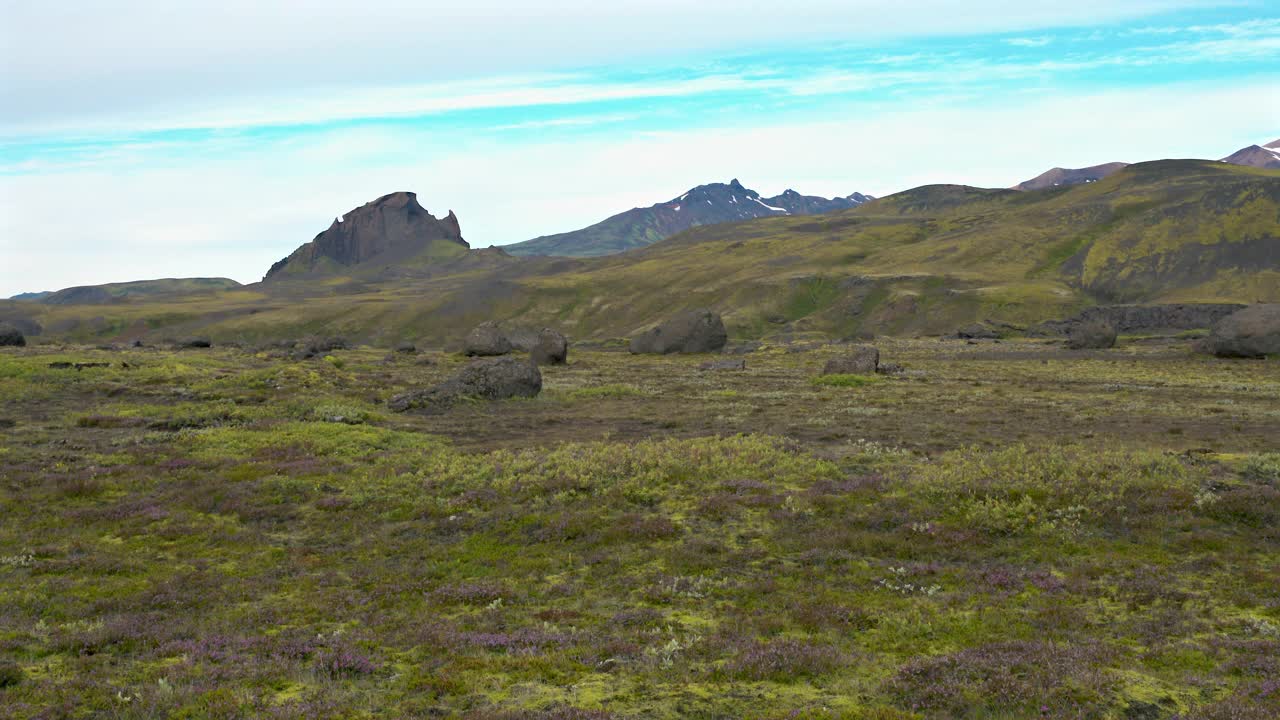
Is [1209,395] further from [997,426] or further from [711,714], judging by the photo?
[711,714]

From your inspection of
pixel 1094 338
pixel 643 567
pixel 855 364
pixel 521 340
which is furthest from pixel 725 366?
pixel 643 567

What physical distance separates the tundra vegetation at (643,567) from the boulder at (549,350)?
36.4 meters

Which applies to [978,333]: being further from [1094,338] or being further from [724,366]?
[724,366]

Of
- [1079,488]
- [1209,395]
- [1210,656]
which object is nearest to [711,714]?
[1210,656]

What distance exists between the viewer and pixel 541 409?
4441 centimetres

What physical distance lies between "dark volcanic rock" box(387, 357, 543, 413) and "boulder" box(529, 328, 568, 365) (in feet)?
80.9

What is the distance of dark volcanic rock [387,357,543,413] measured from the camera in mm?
44094

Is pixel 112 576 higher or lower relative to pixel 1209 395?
higher

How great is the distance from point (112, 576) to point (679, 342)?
74.7 meters

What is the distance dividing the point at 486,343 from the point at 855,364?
41.4 meters

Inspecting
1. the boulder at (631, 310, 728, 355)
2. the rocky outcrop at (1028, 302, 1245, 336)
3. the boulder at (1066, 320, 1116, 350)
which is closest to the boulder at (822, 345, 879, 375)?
the boulder at (631, 310, 728, 355)

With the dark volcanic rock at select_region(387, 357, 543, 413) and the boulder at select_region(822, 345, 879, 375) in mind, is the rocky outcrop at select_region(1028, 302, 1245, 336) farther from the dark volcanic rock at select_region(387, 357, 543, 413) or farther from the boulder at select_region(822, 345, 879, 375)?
the dark volcanic rock at select_region(387, 357, 543, 413)

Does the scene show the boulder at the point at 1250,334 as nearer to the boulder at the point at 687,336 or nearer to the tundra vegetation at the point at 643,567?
the tundra vegetation at the point at 643,567

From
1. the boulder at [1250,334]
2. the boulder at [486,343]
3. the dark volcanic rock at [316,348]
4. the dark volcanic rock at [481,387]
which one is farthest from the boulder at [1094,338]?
the dark volcanic rock at [316,348]
